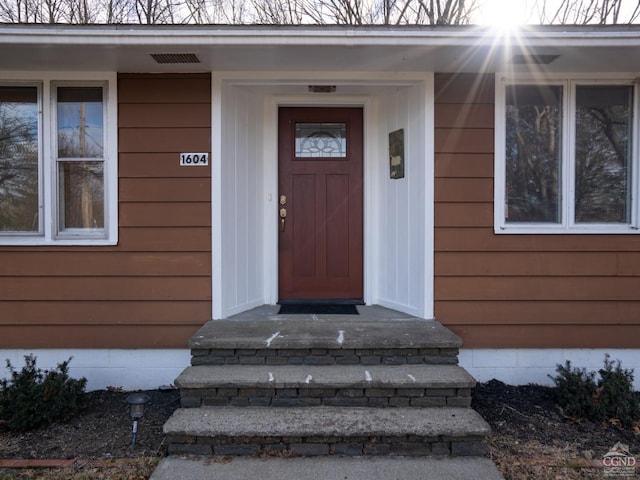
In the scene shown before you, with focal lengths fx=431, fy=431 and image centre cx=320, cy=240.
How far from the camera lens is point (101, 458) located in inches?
98.5

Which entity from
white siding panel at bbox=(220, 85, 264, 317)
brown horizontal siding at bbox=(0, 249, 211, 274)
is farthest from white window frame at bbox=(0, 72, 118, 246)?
white siding panel at bbox=(220, 85, 264, 317)

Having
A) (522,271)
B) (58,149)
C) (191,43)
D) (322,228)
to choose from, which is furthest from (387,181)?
(58,149)

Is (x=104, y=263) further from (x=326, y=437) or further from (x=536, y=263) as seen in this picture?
(x=536, y=263)

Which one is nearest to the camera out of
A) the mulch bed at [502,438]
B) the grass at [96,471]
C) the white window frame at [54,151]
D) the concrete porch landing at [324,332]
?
the grass at [96,471]

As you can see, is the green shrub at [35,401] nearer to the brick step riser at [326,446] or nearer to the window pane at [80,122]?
the brick step riser at [326,446]

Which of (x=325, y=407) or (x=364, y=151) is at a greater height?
(x=364, y=151)

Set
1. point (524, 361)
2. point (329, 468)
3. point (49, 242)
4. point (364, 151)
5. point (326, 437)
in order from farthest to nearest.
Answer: point (364, 151) < point (524, 361) < point (49, 242) < point (326, 437) < point (329, 468)

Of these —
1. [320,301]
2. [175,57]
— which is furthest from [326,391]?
[175,57]

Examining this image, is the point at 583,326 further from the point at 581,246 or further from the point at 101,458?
the point at 101,458

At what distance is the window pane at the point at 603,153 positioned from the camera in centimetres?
347

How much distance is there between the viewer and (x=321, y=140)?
13.3 feet

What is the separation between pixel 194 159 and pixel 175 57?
0.75m

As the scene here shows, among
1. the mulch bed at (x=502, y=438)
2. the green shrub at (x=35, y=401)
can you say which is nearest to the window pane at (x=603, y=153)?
the mulch bed at (x=502, y=438)

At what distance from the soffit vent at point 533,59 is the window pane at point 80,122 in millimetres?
3212
